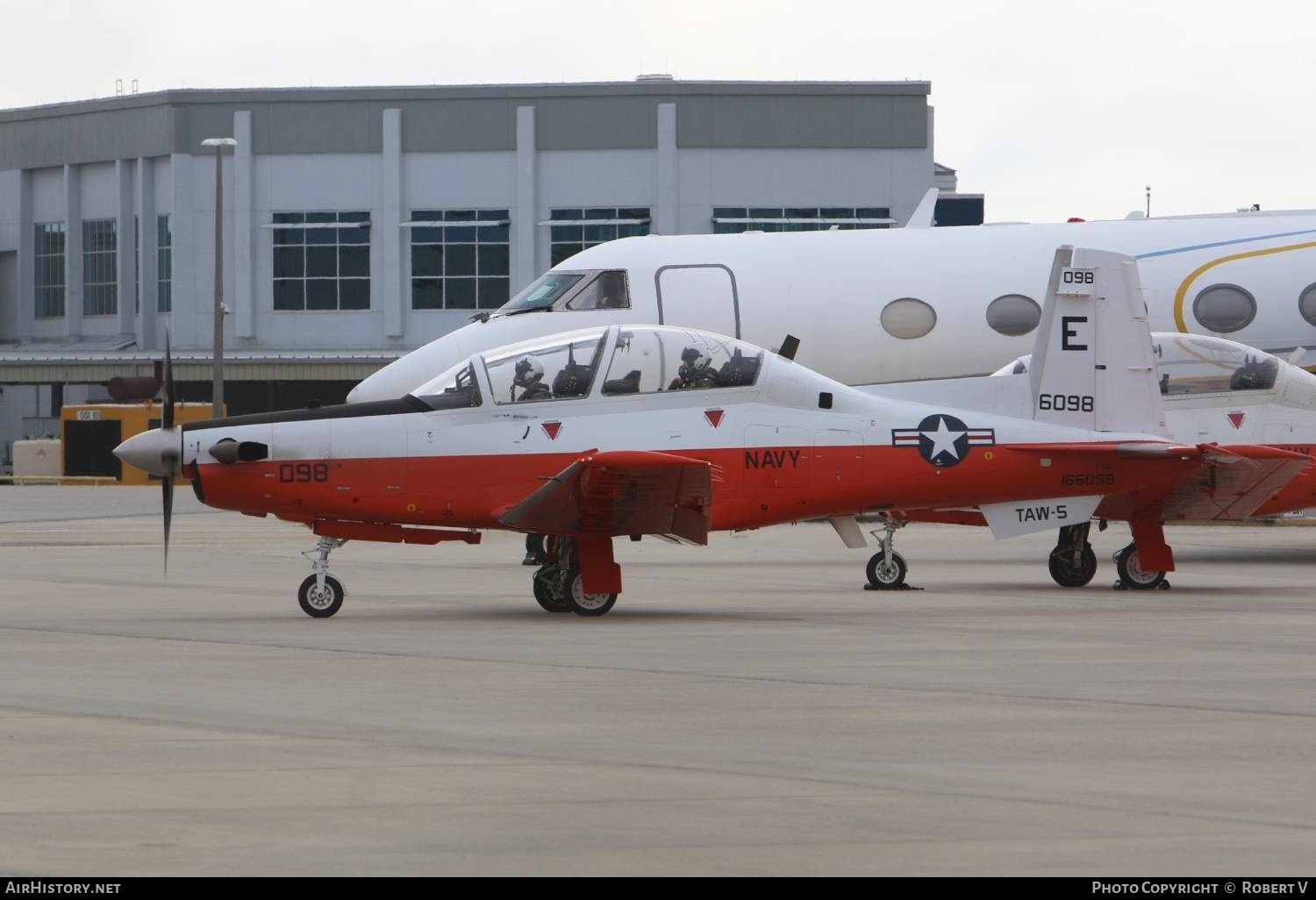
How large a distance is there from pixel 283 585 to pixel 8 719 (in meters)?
9.52

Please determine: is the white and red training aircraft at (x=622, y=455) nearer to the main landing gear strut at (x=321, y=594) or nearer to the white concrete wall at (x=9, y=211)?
the main landing gear strut at (x=321, y=594)

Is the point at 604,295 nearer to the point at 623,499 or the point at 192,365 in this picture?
the point at 623,499

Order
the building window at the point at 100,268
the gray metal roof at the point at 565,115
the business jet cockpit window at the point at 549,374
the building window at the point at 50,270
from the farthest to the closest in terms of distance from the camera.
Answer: the building window at the point at 50,270
the building window at the point at 100,268
the gray metal roof at the point at 565,115
the business jet cockpit window at the point at 549,374

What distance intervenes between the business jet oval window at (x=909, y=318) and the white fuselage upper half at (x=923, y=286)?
0.04 ft

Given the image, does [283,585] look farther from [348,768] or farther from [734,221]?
[734,221]

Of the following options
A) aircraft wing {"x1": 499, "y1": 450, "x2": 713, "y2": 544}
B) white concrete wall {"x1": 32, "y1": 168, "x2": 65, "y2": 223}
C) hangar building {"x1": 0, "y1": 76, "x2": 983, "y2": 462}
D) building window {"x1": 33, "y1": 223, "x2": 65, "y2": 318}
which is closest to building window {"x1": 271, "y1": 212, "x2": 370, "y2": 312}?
hangar building {"x1": 0, "y1": 76, "x2": 983, "y2": 462}

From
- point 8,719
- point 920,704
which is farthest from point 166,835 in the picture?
point 920,704

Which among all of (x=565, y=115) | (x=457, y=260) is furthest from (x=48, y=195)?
(x=565, y=115)

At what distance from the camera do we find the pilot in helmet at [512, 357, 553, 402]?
15.2 m

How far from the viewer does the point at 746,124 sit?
68.7 m

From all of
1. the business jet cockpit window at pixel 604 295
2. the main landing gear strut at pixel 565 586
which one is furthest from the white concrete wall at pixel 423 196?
the main landing gear strut at pixel 565 586

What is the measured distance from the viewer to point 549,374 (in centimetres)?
1517

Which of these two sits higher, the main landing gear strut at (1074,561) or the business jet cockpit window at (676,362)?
the business jet cockpit window at (676,362)

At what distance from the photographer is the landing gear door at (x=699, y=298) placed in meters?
24.1
